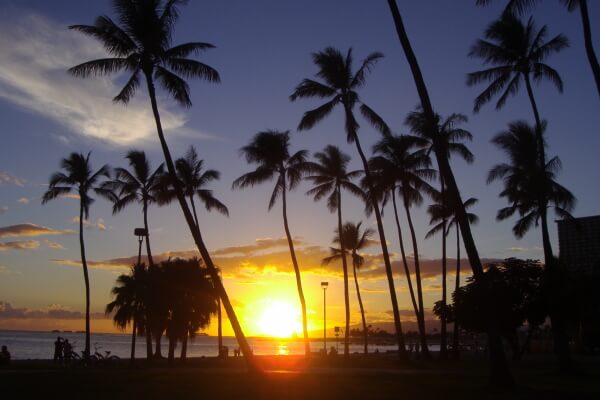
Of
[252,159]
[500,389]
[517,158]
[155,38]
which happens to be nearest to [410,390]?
[500,389]

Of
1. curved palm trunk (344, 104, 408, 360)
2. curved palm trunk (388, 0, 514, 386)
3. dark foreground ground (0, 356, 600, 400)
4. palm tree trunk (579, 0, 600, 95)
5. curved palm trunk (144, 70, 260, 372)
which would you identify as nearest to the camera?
dark foreground ground (0, 356, 600, 400)

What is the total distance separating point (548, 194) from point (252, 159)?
19122 millimetres

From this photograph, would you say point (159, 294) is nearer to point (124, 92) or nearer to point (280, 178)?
point (280, 178)

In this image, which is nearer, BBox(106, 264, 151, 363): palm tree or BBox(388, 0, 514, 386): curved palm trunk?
BBox(388, 0, 514, 386): curved palm trunk

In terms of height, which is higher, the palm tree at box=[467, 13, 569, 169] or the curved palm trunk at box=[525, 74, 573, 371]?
the palm tree at box=[467, 13, 569, 169]

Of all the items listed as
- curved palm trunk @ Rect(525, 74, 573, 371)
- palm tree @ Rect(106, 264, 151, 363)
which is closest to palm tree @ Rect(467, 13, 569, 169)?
curved palm trunk @ Rect(525, 74, 573, 371)

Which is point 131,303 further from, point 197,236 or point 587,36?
point 587,36

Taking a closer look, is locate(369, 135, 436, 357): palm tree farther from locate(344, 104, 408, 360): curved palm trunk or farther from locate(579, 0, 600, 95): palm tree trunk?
locate(579, 0, 600, 95): palm tree trunk

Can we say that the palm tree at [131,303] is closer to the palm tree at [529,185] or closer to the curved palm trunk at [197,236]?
the curved palm trunk at [197,236]

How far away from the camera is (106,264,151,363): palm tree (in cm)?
3725

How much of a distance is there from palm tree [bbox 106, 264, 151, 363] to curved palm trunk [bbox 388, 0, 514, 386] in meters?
23.8

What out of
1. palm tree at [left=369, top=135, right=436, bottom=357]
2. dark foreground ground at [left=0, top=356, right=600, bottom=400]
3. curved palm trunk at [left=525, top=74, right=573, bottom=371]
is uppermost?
palm tree at [left=369, top=135, right=436, bottom=357]

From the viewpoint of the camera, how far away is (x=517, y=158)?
32.9 meters

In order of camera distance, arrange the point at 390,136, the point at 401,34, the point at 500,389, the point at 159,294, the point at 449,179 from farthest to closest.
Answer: the point at 390,136 → the point at 159,294 → the point at 401,34 → the point at 449,179 → the point at 500,389
